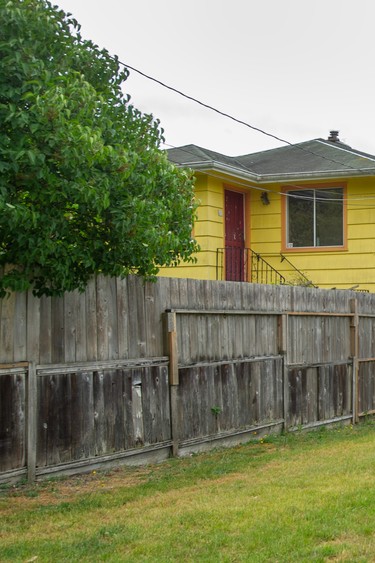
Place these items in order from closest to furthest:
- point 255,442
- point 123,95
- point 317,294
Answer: point 123,95 < point 255,442 < point 317,294

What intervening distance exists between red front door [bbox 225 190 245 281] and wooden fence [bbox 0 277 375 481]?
18.4ft

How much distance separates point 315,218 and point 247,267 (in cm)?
201

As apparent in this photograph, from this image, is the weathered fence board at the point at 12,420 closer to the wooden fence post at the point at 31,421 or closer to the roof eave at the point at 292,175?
the wooden fence post at the point at 31,421

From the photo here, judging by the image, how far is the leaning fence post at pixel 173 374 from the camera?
35.6 ft

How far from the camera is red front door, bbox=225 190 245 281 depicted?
67.8 ft

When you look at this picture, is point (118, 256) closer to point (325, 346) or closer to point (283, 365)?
point (283, 365)

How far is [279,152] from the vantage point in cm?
2369

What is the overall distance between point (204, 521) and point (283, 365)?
6549 mm

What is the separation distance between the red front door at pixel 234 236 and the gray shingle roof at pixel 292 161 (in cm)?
83

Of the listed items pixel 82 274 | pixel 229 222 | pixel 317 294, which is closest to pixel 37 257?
pixel 82 274

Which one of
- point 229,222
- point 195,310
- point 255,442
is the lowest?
point 255,442

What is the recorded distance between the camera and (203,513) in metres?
7.44

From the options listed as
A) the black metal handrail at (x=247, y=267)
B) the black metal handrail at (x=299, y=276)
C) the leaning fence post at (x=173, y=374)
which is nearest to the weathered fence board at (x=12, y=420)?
the leaning fence post at (x=173, y=374)

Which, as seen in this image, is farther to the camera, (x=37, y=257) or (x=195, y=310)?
(x=195, y=310)
